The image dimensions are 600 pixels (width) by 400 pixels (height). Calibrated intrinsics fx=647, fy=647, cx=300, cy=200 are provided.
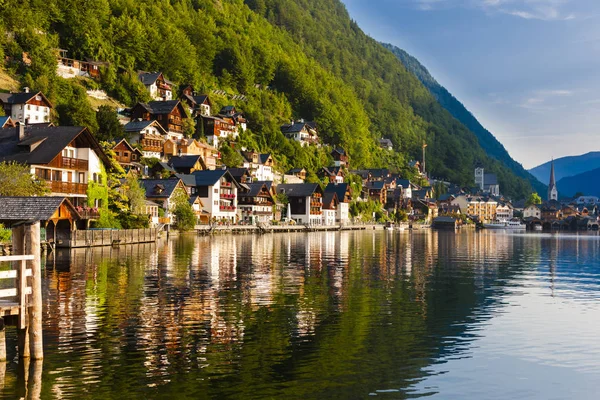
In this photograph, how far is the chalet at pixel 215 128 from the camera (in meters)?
153

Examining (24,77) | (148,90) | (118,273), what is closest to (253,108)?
(148,90)

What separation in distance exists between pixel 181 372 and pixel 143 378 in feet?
3.71

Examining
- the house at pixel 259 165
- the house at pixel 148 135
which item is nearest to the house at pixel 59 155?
the house at pixel 148 135

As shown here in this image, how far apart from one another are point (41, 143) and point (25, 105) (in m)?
51.6

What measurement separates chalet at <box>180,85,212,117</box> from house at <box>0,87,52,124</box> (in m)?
49.5

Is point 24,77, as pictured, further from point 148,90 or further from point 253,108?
point 253,108

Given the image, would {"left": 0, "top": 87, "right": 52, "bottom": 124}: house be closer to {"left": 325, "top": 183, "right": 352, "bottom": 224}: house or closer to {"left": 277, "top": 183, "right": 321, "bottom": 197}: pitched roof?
{"left": 277, "top": 183, "right": 321, "bottom": 197}: pitched roof

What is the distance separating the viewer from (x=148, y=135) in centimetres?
12469

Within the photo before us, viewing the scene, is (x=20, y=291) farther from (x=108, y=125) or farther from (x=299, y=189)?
(x=299, y=189)

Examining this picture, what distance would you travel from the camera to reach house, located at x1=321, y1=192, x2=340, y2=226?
158m

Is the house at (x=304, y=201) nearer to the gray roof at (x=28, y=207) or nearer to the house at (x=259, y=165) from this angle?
the house at (x=259, y=165)

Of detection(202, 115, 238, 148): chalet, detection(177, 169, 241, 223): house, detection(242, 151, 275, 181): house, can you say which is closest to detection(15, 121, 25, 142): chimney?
detection(177, 169, 241, 223): house

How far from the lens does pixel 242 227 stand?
116125 millimetres

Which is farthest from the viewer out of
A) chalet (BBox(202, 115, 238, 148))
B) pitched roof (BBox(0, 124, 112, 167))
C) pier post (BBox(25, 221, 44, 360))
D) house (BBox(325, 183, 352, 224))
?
house (BBox(325, 183, 352, 224))
